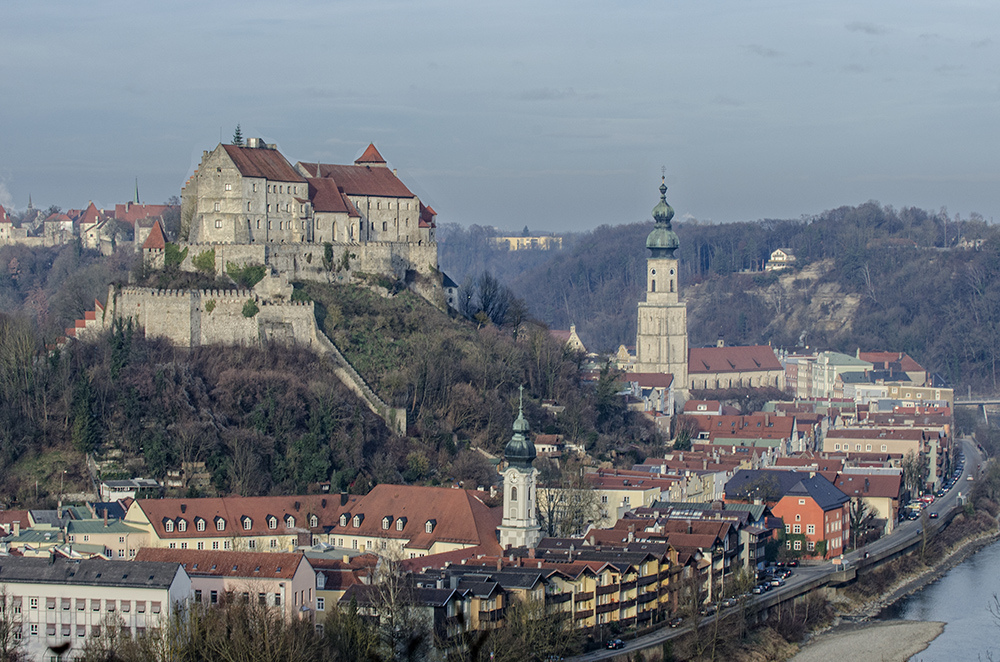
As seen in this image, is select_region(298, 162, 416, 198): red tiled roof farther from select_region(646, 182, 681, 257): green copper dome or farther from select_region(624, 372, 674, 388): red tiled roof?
select_region(646, 182, 681, 257): green copper dome

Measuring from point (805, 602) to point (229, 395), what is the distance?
73.1 feet

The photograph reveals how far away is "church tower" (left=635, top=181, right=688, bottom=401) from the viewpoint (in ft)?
363

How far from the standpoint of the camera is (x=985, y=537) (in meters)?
77.9

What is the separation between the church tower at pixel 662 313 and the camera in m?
111

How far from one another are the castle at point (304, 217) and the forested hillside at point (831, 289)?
70.5 metres

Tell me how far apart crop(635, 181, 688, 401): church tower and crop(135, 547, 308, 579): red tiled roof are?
203 feet

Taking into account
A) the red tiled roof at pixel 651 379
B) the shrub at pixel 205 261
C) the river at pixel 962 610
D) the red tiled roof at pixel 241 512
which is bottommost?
the river at pixel 962 610

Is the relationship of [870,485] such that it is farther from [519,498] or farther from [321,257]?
[519,498]

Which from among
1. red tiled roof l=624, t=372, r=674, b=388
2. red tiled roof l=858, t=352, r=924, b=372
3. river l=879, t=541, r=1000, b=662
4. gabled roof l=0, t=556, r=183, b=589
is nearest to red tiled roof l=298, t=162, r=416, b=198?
red tiled roof l=624, t=372, r=674, b=388

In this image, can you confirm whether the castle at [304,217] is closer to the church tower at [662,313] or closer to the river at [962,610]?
the river at [962,610]

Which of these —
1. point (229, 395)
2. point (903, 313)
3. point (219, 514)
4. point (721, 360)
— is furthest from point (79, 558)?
point (903, 313)

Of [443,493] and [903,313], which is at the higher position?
[903,313]

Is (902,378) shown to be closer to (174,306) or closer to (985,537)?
(985,537)

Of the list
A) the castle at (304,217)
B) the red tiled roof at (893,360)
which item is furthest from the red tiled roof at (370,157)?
the red tiled roof at (893,360)
